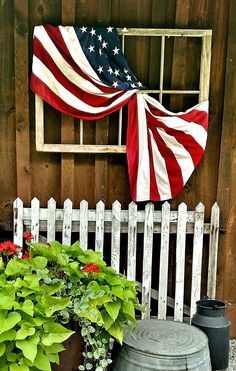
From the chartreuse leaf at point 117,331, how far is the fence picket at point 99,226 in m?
1.13

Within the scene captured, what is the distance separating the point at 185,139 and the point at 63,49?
118 centimetres

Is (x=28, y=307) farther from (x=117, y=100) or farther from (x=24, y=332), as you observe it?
(x=117, y=100)

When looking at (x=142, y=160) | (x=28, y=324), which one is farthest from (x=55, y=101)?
(x=28, y=324)

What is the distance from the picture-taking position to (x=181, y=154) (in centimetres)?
374

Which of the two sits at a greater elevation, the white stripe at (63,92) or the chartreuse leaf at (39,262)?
the white stripe at (63,92)

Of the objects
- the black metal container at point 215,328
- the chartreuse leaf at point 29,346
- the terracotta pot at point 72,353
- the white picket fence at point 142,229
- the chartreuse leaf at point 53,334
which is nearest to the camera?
the chartreuse leaf at point 29,346

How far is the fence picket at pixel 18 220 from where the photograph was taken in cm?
368

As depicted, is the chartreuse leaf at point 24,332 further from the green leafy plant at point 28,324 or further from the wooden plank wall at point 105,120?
the wooden plank wall at point 105,120

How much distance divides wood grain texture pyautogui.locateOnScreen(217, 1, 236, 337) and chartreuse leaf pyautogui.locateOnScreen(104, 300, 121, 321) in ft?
5.33

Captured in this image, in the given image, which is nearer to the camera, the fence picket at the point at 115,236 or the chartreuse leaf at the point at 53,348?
the chartreuse leaf at the point at 53,348

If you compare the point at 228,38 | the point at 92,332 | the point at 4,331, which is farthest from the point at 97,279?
the point at 228,38

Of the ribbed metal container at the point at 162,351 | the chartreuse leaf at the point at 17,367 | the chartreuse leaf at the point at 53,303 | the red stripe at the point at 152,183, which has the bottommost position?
the ribbed metal container at the point at 162,351

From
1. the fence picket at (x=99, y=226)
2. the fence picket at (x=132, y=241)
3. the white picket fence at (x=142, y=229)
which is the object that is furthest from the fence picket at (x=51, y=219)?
the fence picket at (x=132, y=241)

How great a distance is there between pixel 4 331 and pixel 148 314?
1.78 m
